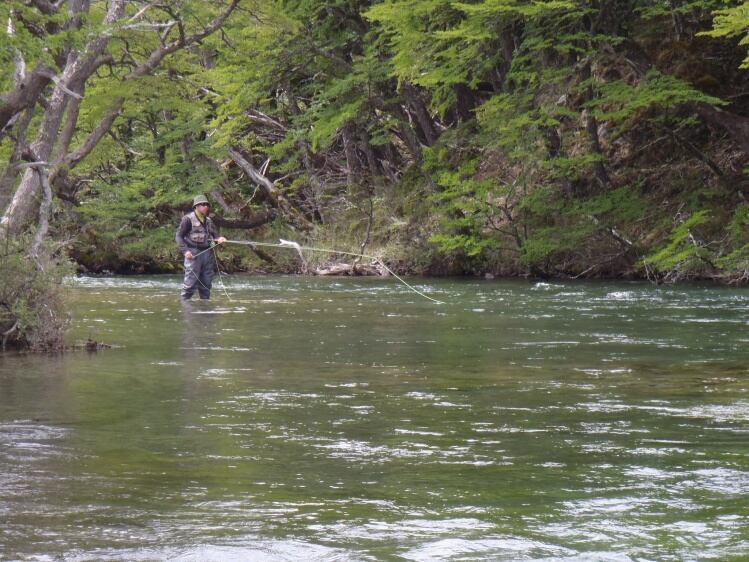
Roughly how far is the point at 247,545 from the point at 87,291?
1965 cm

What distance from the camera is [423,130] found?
3162 centimetres

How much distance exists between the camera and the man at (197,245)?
1952 cm

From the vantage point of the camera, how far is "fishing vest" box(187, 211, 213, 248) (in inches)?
771

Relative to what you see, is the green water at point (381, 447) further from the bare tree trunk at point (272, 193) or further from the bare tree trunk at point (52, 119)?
the bare tree trunk at point (272, 193)

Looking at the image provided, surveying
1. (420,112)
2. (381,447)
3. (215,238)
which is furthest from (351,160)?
(381,447)

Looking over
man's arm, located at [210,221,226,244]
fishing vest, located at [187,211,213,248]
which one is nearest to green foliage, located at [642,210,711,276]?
man's arm, located at [210,221,226,244]

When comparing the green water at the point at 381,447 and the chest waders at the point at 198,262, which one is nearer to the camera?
the green water at the point at 381,447

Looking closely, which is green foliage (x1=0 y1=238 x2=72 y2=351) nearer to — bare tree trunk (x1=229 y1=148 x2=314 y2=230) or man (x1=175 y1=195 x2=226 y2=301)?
man (x1=175 y1=195 x2=226 y2=301)

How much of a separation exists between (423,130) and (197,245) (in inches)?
514

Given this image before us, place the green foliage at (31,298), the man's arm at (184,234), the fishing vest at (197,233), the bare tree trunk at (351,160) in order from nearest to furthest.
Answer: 1. the green foliage at (31,298)
2. the man's arm at (184,234)
3. the fishing vest at (197,233)
4. the bare tree trunk at (351,160)

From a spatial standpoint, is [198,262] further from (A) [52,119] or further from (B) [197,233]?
(A) [52,119]

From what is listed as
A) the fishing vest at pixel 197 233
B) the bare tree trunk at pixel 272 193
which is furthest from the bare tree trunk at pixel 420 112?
the fishing vest at pixel 197 233

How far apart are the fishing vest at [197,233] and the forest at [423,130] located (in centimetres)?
219

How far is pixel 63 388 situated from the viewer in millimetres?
9258
